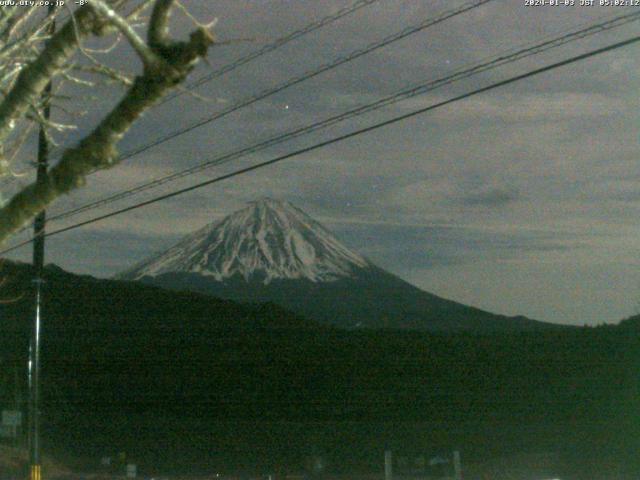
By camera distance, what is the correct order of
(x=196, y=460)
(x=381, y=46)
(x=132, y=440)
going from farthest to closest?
1. (x=132, y=440)
2. (x=196, y=460)
3. (x=381, y=46)

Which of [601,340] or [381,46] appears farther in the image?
[601,340]

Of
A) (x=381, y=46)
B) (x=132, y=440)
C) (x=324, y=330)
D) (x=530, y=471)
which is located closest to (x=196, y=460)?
(x=132, y=440)

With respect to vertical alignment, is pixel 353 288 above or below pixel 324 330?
above

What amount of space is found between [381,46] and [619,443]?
23370 mm

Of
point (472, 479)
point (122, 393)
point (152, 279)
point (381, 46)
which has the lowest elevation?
point (472, 479)

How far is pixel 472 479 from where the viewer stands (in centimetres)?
2652

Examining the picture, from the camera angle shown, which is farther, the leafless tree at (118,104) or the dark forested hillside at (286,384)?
the dark forested hillside at (286,384)

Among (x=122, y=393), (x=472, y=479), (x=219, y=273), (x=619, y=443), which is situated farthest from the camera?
(x=219, y=273)

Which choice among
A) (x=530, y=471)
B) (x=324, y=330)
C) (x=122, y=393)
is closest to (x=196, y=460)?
(x=122, y=393)

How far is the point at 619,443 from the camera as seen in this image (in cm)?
3033

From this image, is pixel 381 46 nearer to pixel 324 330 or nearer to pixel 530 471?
pixel 530 471

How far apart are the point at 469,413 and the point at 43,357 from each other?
18348 mm

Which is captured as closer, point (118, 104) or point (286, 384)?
point (118, 104)

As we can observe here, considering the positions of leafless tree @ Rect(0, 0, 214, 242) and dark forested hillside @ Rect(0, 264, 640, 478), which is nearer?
leafless tree @ Rect(0, 0, 214, 242)
